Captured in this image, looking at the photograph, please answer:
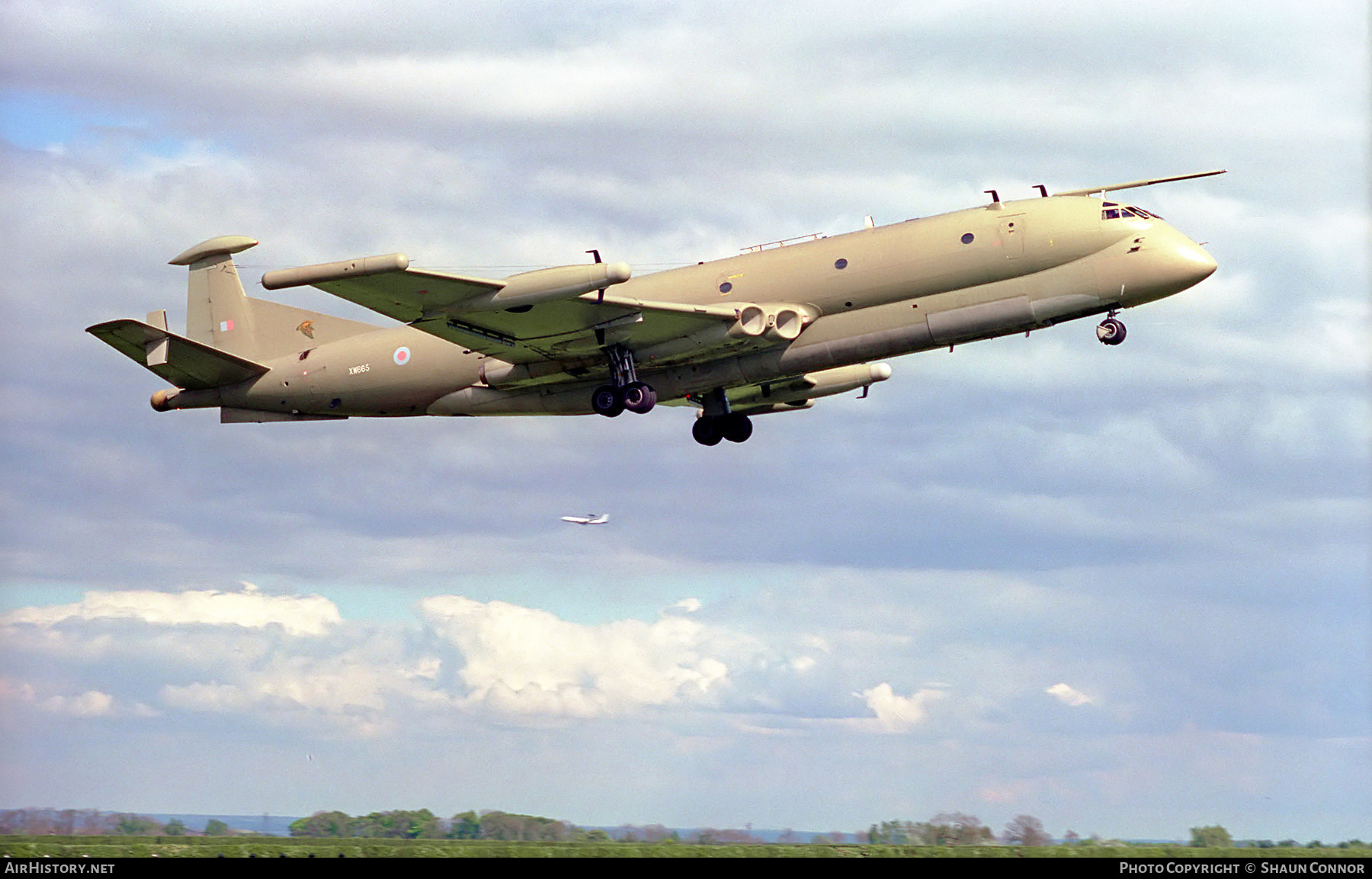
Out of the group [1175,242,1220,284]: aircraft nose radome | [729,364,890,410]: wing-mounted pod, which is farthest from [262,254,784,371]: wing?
[1175,242,1220,284]: aircraft nose radome

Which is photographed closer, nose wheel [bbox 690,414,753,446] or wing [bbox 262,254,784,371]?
wing [bbox 262,254,784,371]

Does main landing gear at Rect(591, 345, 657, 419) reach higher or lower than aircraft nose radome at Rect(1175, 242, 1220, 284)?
lower

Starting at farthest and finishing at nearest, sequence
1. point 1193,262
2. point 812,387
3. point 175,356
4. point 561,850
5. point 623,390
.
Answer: point 812,387 < point 175,356 < point 623,390 < point 1193,262 < point 561,850

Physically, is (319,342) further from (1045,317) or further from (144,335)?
(1045,317)

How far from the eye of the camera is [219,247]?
4672cm

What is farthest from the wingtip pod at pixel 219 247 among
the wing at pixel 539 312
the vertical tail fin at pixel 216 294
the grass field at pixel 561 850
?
the grass field at pixel 561 850

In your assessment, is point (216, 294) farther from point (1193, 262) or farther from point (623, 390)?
point (1193, 262)

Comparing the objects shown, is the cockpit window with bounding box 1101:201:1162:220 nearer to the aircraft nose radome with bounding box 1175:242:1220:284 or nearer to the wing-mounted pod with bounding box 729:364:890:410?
the aircraft nose radome with bounding box 1175:242:1220:284

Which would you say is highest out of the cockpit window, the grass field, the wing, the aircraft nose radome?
the cockpit window

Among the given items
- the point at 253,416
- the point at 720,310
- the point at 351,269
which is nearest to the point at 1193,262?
the point at 720,310

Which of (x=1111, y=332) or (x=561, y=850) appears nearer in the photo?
(x=561, y=850)

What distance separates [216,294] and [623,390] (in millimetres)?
14071

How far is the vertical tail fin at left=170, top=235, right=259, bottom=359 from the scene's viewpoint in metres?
45.8
